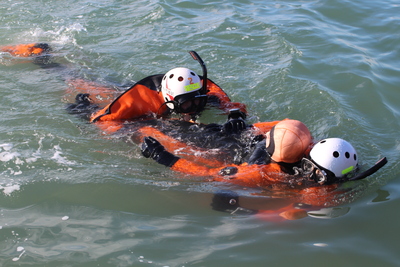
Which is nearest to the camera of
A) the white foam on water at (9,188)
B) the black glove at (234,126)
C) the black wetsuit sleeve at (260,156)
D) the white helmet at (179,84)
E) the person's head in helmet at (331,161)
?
the white foam on water at (9,188)

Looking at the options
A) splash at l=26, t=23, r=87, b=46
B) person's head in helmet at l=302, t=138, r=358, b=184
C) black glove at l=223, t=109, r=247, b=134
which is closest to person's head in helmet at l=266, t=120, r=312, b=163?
person's head in helmet at l=302, t=138, r=358, b=184

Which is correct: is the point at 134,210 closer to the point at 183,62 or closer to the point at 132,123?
the point at 132,123

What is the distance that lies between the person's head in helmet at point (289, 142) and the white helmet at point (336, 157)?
0.52 feet

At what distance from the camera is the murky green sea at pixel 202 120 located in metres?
3.72

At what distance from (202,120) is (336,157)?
269cm

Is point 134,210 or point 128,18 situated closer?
point 134,210

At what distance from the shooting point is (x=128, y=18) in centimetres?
1027

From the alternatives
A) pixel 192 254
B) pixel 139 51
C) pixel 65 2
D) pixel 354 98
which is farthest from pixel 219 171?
pixel 65 2

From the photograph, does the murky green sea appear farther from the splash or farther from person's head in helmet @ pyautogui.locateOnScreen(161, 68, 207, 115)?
person's head in helmet @ pyautogui.locateOnScreen(161, 68, 207, 115)

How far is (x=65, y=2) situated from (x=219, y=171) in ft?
27.3

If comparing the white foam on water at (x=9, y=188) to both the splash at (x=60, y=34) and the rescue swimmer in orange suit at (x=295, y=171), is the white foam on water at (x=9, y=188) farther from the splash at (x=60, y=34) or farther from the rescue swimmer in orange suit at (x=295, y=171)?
the splash at (x=60, y=34)

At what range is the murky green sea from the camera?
12.2 ft

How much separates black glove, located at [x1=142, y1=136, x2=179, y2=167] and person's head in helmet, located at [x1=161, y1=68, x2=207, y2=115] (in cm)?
114

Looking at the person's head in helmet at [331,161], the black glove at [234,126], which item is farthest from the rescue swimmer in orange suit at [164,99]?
the person's head in helmet at [331,161]
